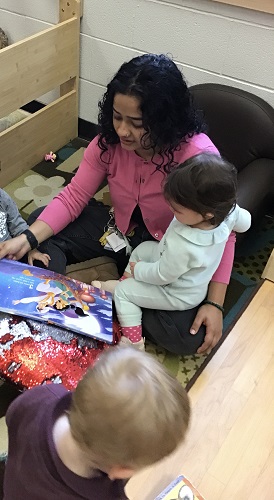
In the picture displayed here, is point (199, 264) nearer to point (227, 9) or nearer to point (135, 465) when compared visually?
point (135, 465)

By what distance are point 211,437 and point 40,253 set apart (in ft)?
2.38

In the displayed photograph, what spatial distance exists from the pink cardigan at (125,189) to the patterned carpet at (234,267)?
28 cm

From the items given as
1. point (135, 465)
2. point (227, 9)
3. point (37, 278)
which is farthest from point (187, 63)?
point (135, 465)

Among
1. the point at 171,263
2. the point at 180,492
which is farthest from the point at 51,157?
the point at 180,492

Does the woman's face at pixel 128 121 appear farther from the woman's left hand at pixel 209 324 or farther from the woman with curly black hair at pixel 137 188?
the woman's left hand at pixel 209 324

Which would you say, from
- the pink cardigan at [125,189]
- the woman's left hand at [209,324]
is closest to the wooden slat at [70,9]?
the pink cardigan at [125,189]

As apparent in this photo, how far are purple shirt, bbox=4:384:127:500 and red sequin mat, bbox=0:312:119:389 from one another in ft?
1.36

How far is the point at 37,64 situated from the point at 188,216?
3.81 feet

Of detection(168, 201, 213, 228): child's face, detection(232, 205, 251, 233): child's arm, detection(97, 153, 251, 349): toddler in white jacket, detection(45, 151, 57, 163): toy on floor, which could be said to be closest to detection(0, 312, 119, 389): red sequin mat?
detection(97, 153, 251, 349): toddler in white jacket

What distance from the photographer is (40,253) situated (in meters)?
1.51

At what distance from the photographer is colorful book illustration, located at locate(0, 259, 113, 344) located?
4.15ft

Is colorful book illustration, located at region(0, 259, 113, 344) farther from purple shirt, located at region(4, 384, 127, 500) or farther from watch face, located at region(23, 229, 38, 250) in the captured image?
purple shirt, located at region(4, 384, 127, 500)

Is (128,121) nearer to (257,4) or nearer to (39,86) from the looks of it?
(257,4)

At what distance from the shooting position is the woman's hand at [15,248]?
4.62 ft
